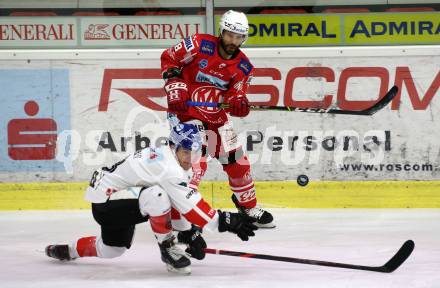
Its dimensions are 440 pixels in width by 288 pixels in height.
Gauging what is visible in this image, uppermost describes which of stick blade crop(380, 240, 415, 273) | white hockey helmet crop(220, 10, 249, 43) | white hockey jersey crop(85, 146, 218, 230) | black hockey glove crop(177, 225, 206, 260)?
white hockey helmet crop(220, 10, 249, 43)

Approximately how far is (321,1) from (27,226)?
2531mm

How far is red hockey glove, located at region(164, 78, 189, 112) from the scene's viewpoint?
459 cm

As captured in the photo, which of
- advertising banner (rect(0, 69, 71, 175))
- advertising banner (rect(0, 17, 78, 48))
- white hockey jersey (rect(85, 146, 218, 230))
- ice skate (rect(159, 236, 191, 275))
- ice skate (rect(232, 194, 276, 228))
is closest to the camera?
white hockey jersey (rect(85, 146, 218, 230))

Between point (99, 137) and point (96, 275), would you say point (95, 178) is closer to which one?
point (96, 275)

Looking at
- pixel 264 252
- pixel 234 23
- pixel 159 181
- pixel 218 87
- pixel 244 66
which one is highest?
pixel 234 23

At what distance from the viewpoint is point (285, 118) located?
19.1 feet

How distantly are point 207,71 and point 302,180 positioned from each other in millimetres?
1303

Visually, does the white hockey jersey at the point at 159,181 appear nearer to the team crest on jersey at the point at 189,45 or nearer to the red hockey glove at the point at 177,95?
the red hockey glove at the point at 177,95

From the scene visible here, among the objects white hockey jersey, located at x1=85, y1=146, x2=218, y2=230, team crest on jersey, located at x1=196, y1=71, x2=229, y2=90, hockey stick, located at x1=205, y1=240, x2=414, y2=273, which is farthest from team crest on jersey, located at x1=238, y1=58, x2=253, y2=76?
hockey stick, located at x1=205, y1=240, x2=414, y2=273

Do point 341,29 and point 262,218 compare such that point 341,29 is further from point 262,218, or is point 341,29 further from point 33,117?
point 33,117

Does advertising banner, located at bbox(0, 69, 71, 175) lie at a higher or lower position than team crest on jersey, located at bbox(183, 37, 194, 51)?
lower

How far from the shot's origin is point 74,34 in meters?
6.00

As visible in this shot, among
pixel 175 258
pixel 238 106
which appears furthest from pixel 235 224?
pixel 238 106

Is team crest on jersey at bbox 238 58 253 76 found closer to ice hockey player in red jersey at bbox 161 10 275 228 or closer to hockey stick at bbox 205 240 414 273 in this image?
ice hockey player in red jersey at bbox 161 10 275 228
